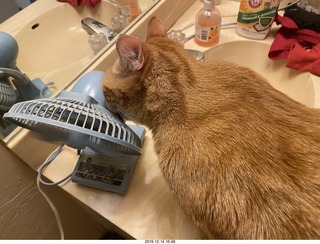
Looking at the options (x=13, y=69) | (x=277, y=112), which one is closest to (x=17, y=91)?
(x=13, y=69)

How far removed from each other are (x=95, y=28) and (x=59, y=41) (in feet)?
0.51

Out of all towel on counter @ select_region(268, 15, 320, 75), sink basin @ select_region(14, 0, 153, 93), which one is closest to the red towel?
towel on counter @ select_region(268, 15, 320, 75)

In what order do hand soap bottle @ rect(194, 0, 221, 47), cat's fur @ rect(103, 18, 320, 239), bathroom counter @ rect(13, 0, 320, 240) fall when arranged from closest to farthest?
cat's fur @ rect(103, 18, 320, 239), bathroom counter @ rect(13, 0, 320, 240), hand soap bottle @ rect(194, 0, 221, 47)

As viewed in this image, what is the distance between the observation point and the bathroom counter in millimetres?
556

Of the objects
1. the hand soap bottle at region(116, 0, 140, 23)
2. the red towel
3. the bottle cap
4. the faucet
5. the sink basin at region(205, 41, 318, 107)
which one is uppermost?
the bottle cap

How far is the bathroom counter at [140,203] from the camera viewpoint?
1.82ft

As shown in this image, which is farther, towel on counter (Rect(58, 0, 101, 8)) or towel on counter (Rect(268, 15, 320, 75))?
towel on counter (Rect(58, 0, 101, 8))

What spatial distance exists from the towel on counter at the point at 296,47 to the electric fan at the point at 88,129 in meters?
0.53

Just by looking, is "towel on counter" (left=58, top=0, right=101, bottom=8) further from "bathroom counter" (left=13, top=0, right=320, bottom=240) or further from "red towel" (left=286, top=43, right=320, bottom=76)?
"red towel" (left=286, top=43, right=320, bottom=76)

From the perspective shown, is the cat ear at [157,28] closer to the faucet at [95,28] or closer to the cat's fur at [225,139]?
the cat's fur at [225,139]

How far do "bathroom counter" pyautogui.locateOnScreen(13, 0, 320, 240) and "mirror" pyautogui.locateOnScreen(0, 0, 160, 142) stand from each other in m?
0.21

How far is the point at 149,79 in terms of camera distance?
1.64 ft

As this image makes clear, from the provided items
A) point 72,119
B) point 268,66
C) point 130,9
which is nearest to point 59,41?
point 130,9

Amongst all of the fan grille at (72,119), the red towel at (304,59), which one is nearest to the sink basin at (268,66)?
the red towel at (304,59)
